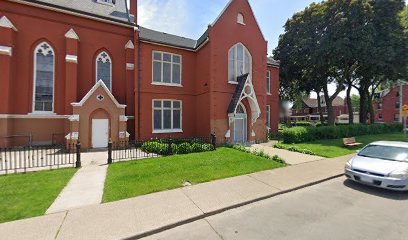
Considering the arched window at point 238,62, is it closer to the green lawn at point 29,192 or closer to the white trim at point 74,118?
the white trim at point 74,118

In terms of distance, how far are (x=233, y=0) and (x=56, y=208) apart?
1752 cm

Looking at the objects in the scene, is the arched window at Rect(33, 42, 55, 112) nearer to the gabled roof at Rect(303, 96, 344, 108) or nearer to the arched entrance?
the arched entrance

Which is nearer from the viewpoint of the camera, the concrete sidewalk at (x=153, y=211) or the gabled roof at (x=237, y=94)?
the concrete sidewalk at (x=153, y=211)

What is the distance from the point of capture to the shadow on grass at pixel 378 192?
596 centimetres

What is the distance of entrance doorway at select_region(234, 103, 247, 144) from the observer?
16828mm

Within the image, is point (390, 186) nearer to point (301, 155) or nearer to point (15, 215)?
point (301, 155)

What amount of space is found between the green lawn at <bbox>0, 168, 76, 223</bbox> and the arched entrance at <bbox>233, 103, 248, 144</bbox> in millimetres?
12039

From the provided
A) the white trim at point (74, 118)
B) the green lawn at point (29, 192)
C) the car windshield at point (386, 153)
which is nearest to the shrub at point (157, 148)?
the green lawn at point (29, 192)

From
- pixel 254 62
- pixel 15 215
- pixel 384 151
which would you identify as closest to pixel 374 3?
pixel 254 62

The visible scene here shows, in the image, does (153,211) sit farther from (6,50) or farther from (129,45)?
(6,50)

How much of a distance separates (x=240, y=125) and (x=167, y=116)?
646cm

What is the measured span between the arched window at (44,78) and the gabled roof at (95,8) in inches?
120

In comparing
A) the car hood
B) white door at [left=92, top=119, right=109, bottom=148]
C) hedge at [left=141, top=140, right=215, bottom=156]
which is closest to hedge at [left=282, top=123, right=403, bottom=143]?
hedge at [left=141, top=140, right=215, bottom=156]

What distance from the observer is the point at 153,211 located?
489 cm
